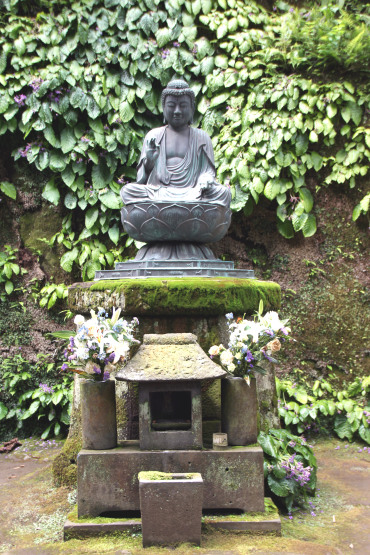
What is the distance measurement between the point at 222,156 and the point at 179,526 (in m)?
4.27

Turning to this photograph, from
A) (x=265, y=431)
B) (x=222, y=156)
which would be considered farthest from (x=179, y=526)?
(x=222, y=156)

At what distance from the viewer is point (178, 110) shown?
163 inches

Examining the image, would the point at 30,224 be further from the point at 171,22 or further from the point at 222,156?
the point at 171,22

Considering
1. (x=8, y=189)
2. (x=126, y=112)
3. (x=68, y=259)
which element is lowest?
(x=68, y=259)

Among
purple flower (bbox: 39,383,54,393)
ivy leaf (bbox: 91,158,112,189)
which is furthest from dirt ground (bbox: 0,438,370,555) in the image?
ivy leaf (bbox: 91,158,112,189)

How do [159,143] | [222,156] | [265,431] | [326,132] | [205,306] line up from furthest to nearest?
[222,156]
[326,132]
[159,143]
[265,431]
[205,306]

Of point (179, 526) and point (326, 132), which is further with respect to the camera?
point (326, 132)

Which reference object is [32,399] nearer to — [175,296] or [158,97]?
[175,296]

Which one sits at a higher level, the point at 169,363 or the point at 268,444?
the point at 169,363

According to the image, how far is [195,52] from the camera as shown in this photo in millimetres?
5887

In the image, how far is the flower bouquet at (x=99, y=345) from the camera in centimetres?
275

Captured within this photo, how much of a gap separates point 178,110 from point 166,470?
→ 283 cm

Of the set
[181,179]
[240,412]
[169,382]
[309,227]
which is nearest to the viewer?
[169,382]

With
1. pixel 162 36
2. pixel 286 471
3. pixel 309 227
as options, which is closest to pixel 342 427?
pixel 286 471
